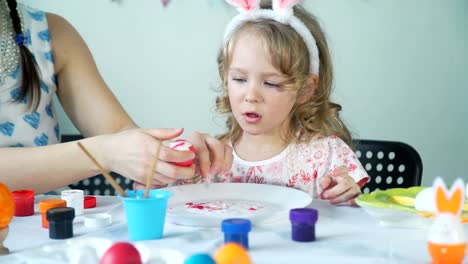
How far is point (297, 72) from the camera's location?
4.91ft

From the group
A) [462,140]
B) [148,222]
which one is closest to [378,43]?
[462,140]

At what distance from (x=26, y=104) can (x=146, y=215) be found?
2.25ft

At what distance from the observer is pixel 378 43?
2.30 m

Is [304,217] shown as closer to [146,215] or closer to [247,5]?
[146,215]

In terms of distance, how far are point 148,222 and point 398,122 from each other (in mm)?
1609

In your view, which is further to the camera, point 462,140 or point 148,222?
point 462,140

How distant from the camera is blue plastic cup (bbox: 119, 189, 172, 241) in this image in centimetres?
89

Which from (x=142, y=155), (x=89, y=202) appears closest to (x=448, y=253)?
(x=142, y=155)

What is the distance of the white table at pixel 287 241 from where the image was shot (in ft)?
2.75

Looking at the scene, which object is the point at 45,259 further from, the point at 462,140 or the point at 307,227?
the point at 462,140

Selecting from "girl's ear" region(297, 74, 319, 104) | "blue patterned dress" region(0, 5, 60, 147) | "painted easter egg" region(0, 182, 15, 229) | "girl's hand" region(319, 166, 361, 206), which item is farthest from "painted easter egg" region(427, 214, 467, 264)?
"blue patterned dress" region(0, 5, 60, 147)

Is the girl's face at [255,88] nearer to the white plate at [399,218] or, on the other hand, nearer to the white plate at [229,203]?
the white plate at [229,203]

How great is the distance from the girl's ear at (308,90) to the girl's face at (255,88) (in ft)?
0.20

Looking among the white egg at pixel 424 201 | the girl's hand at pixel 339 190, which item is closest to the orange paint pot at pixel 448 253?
the white egg at pixel 424 201
